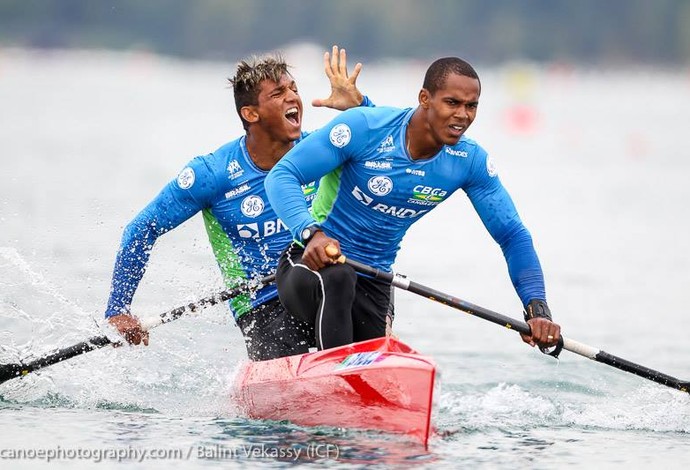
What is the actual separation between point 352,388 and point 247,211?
1737 mm

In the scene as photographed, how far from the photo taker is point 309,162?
7750mm

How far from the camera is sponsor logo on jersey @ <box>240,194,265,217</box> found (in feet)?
28.5

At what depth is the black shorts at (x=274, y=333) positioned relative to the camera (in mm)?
8539

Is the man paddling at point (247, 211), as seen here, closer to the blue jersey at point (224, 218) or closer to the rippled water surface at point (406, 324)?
the blue jersey at point (224, 218)

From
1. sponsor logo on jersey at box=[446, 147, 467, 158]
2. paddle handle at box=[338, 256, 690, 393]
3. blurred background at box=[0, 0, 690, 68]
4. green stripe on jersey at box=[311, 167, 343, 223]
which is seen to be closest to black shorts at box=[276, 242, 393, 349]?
paddle handle at box=[338, 256, 690, 393]

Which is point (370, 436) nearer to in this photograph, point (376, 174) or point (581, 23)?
point (376, 174)

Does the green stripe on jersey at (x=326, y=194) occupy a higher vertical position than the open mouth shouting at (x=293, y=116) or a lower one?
lower

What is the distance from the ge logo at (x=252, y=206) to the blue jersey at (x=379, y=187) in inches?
19.4

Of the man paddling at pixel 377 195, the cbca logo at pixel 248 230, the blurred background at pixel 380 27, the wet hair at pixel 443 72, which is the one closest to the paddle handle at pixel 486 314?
the man paddling at pixel 377 195

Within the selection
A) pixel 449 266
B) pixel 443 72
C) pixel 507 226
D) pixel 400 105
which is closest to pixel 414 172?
pixel 443 72

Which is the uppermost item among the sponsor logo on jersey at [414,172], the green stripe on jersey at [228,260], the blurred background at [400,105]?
the blurred background at [400,105]

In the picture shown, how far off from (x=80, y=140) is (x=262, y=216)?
27079 millimetres

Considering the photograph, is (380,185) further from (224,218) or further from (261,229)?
(224,218)

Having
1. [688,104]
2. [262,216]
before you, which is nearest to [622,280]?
[262,216]
